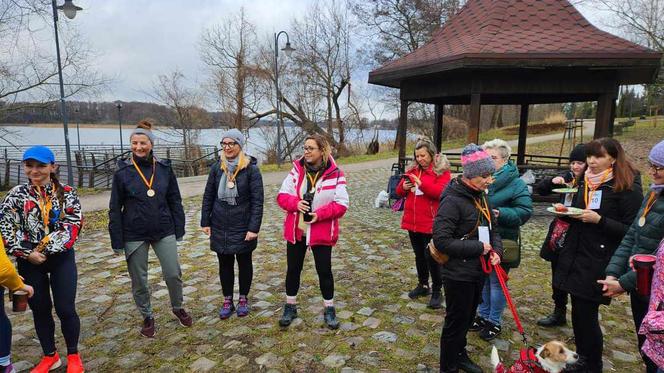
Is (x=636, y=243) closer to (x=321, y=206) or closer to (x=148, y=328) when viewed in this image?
(x=321, y=206)

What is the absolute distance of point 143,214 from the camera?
3512 mm

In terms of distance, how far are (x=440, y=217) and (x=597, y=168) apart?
1.21 m

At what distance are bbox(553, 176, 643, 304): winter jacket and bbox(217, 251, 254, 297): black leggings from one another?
2.71m

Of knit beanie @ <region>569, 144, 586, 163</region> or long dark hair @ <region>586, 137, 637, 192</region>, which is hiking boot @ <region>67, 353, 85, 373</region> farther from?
knit beanie @ <region>569, 144, 586, 163</region>

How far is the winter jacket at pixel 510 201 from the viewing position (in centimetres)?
337

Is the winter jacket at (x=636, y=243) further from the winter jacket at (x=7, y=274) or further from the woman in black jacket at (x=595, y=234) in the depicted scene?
the winter jacket at (x=7, y=274)

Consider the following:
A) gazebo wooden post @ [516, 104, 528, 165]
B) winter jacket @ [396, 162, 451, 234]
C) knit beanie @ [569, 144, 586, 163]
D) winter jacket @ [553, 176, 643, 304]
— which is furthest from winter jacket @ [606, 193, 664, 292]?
gazebo wooden post @ [516, 104, 528, 165]

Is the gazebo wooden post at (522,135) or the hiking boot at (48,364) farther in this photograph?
the gazebo wooden post at (522,135)

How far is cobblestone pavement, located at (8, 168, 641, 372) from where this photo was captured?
10.9 feet

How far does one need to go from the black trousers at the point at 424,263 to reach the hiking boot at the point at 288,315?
1.39 meters

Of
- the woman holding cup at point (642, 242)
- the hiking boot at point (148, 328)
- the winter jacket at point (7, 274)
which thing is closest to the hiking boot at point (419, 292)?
the woman holding cup at point (642, 242)

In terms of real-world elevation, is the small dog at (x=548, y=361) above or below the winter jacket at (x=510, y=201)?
below

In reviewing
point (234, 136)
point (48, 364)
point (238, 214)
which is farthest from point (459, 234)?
point (48, 364)

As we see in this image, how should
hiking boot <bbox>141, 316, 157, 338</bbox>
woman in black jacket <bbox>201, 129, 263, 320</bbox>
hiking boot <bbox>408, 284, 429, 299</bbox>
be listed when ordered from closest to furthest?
hiking boot <bbox>141, 316, 157, 338</bbox>
woman in black jacket <bbox>201, 129, 263, 320</bbox>
hiking boot <bbox>408, 284, 429, 299</bbox>
